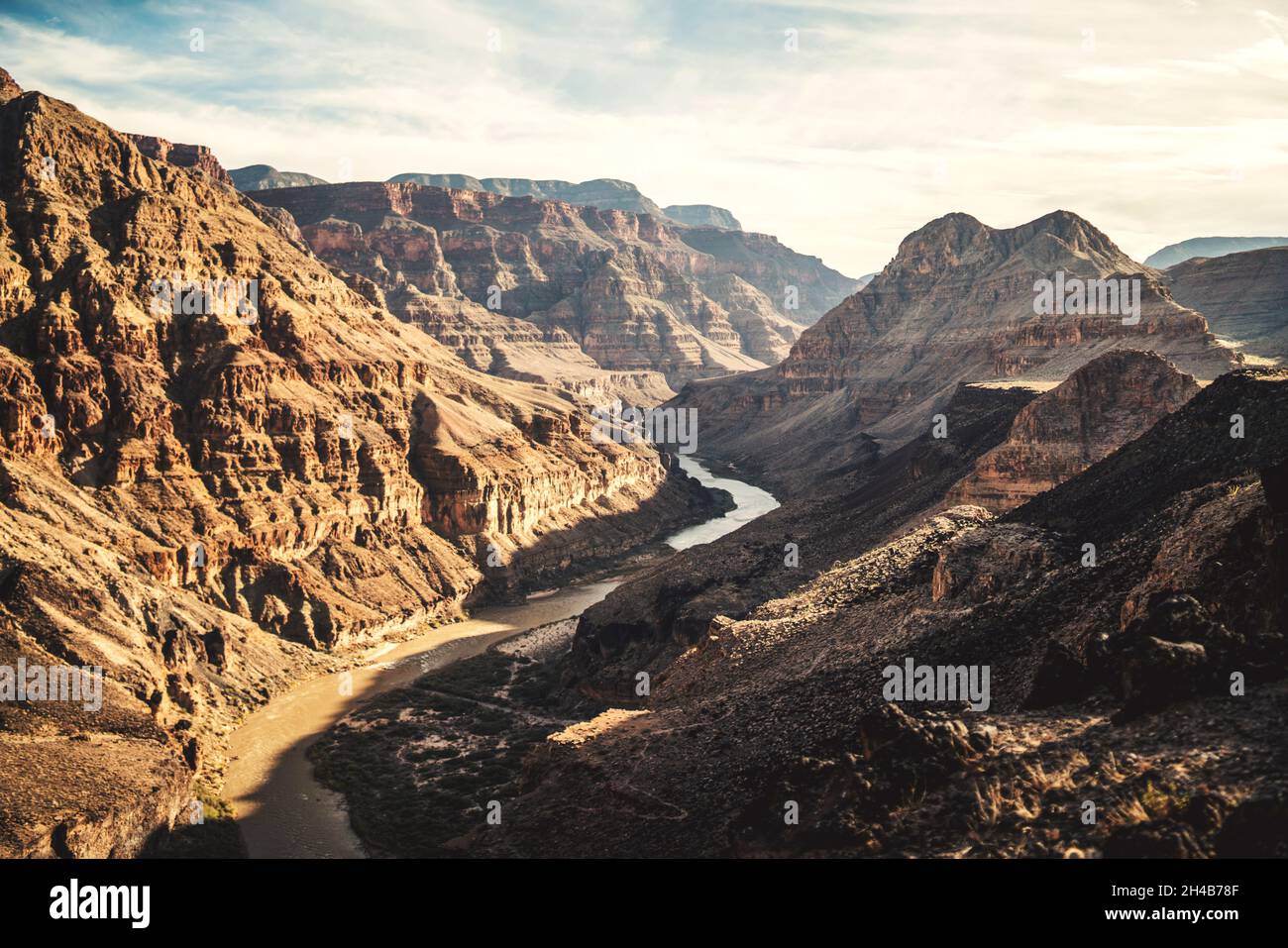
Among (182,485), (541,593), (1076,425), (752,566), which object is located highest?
(1076,425)

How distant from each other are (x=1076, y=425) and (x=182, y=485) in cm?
6622

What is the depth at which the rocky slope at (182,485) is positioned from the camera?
52875 millimetres

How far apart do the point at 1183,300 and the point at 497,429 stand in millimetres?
135458

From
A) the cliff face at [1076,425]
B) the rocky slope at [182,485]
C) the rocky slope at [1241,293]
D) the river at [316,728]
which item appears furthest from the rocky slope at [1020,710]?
the rocky slope at [1241,293]

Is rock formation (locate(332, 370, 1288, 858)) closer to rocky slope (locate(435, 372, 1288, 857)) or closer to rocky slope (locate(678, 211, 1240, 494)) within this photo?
rocky slope (locate(435, 372, 1288, 857))

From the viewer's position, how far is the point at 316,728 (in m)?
63.6

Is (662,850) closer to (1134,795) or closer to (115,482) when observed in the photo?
(1134,795)

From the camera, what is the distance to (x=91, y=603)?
59469mm

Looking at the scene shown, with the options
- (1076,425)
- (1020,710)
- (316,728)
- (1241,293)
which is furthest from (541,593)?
(1241,293)

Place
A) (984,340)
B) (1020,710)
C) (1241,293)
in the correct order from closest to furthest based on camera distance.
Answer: (1020,710) < (984,340) < (1241,293)

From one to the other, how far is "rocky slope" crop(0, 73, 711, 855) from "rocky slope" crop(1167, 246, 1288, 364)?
114890mm

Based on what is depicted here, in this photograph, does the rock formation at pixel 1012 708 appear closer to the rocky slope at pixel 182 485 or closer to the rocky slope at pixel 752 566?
the rocky slope at pixel 752 566

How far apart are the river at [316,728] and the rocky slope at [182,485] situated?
2.04 meters

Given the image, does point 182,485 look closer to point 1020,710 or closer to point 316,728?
point 316,728
